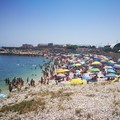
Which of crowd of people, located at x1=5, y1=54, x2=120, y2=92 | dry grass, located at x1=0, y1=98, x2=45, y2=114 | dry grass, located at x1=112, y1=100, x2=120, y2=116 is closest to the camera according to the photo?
dry grass, located at x1=112, y1=100, x2=120, y2=116

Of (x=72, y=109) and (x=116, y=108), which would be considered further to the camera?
(x=72, y=109)

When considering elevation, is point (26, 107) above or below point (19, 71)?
above

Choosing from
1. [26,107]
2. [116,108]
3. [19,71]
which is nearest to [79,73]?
[19,71]

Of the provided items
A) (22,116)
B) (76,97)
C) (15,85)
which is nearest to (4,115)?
(22,116)

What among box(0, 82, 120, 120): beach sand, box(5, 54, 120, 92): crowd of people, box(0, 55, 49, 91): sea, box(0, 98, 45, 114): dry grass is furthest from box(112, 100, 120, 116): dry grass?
box(0, 55, 49, 91): sea

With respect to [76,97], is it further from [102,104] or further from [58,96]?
[102,104]

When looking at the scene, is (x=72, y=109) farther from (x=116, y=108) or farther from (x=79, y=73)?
(x=79, y=73)

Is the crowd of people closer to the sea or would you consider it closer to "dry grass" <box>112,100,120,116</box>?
the sea

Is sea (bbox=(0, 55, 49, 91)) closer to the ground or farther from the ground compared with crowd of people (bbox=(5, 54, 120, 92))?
closer to the ground

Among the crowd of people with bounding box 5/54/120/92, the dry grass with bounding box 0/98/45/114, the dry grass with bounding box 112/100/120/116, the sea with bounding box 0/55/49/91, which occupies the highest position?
the dry grass with bounding box 112/100/120/116

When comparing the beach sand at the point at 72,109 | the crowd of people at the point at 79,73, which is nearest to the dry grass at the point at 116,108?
the beach sand at the point at 72,109

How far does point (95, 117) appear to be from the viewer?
37.0 ft

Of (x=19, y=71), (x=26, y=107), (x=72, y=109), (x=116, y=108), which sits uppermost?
(x=116, y=108)

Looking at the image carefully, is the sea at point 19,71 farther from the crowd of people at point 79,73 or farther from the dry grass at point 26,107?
the dry grass at point 26,107
